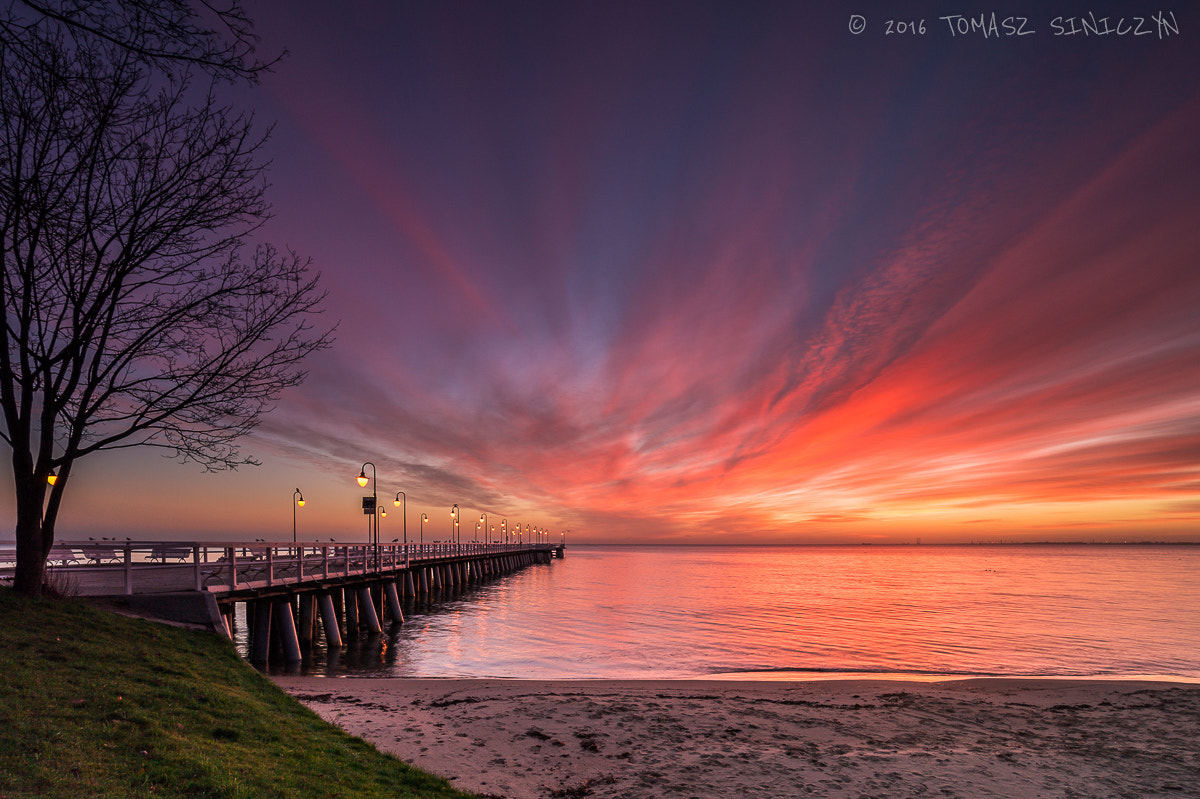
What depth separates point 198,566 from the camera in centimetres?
1538

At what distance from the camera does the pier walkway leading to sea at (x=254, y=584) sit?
13672 millimetres

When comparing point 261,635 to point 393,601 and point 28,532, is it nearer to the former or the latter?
point 28,532

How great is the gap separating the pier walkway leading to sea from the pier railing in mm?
33

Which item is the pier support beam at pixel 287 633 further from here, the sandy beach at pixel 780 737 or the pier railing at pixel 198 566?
the sandy beach at pixel 780 737

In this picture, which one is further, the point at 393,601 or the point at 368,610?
the point at 393,601

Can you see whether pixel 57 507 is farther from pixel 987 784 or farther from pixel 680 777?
pixel 987 784

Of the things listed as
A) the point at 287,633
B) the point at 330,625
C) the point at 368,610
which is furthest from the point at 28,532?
the point at 368,610

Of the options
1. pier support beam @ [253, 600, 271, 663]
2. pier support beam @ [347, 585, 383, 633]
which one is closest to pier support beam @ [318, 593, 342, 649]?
pier support beam @ [253, 600, 271, 663]

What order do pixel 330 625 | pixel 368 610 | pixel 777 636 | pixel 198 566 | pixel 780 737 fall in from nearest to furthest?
pixel 780 737
pixel 198 566
pixel 330 625
pixel 368 610
pixel 777 636

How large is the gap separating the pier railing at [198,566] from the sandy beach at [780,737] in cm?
382

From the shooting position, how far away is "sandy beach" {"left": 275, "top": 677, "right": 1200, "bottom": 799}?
907cm

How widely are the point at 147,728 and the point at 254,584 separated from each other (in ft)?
44.5

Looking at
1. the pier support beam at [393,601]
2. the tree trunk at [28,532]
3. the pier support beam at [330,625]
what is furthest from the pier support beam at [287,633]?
the pier support beam at [393,601]

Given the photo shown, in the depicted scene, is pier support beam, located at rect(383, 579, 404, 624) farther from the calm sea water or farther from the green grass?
the green grass
